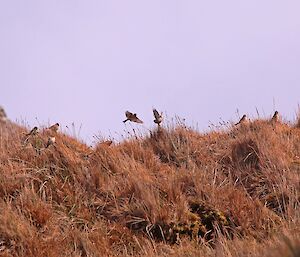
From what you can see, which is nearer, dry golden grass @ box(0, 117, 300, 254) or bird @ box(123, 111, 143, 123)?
dry golden grass @ box(0, 117, 300, 254)

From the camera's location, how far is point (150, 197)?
6.06 m

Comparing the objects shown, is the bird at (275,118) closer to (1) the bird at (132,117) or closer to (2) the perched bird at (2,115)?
(1) the bird at (132,117)

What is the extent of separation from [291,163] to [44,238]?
138 inches

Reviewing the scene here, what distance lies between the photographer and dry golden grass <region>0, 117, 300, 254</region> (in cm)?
544

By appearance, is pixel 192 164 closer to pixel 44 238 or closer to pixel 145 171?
pixel 145 171

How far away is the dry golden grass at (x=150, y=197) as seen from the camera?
214 inches

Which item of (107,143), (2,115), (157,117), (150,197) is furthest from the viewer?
(2,115)

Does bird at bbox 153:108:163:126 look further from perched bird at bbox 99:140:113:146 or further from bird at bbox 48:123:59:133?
bird at bbox 48:123:59:133

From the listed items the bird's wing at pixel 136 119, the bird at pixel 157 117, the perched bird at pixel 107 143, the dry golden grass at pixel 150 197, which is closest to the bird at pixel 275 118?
the dry golden grass at pixel 150 197


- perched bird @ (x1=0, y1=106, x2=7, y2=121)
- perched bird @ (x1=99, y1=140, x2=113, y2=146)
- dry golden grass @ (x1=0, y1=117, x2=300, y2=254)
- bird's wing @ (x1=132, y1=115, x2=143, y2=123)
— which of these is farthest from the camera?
perched bird @ (x1=0, y1=106, x2=7, y2=121)

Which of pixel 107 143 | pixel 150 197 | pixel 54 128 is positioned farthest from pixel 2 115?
pixel 150 197

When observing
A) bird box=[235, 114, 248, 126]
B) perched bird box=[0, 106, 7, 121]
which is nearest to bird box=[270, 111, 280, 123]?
bird box=[235, 114, 248, 126]

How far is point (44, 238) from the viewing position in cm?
552

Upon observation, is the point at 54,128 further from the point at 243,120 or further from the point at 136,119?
the point at 243,120
